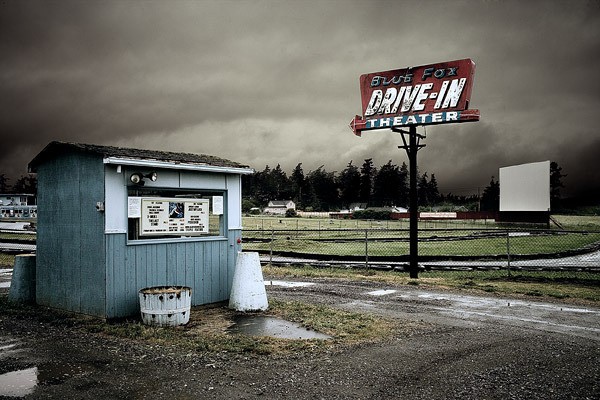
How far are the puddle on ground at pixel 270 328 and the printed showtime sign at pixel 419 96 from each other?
30.5 ft

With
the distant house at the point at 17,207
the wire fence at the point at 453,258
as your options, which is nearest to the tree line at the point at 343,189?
the distant house at the point at 17,207

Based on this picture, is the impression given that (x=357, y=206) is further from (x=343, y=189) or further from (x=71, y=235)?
(x=71, y=235)

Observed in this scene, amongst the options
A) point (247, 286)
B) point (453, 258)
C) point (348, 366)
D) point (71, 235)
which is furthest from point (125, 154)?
point (453, 258)

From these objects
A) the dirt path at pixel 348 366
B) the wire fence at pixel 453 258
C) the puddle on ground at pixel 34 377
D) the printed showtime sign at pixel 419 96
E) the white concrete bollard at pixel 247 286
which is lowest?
the wire fence at pixel 453 258

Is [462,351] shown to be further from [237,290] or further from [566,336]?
[237,290]

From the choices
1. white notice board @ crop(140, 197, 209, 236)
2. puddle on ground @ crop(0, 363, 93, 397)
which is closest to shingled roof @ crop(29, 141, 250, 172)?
white notice board @ crop(140, 197, 209, 236)

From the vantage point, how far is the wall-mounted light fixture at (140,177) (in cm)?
905

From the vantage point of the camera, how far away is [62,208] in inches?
385

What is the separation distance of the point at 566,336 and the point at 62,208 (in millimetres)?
9431

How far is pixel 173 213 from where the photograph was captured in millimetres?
9984

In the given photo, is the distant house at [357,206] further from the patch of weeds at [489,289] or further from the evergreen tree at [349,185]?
the patch of weeds at [489,289]

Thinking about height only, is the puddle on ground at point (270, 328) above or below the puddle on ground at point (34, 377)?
below

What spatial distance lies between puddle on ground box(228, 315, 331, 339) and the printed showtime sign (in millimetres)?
9303

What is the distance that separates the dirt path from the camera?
5.53 m
